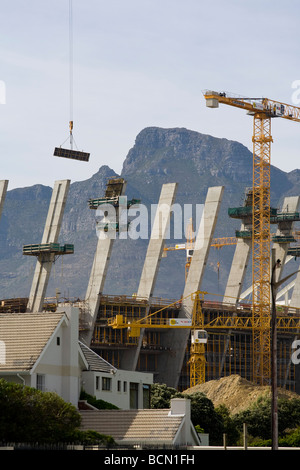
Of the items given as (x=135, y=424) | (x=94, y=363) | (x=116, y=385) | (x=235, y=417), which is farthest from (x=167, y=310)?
(x=135, y=424)

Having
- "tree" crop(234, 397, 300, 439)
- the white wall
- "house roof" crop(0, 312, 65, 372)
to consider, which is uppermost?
"house roof" crop(0, 312, 65, 372)

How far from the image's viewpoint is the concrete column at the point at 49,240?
112m

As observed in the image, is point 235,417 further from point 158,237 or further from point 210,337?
point 210,337

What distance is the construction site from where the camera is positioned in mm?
113500

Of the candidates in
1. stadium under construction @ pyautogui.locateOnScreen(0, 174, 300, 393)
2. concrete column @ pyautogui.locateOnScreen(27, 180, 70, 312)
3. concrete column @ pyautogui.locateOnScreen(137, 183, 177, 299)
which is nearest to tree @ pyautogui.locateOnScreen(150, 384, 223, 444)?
→ stadium under construction @ pyautogui.locateOnScreen(0, 174, 300, 393)

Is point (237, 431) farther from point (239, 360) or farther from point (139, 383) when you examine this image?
point (239, 360)

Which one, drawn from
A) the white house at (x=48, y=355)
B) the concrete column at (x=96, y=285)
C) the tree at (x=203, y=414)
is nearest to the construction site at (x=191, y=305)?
the concrete column at (x=96, y=285)

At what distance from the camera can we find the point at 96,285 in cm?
11356

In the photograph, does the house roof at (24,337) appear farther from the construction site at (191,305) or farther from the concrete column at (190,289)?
the concrete column at (190,289)

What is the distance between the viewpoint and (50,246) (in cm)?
11225

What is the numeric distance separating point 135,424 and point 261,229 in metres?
82.4

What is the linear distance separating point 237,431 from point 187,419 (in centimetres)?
4450

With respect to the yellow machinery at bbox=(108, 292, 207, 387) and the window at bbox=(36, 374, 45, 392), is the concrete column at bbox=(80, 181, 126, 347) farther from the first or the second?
the window at bbox=(36, 374, 45, 392)

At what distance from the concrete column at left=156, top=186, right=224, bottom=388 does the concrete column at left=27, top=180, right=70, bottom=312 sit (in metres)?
16.5
